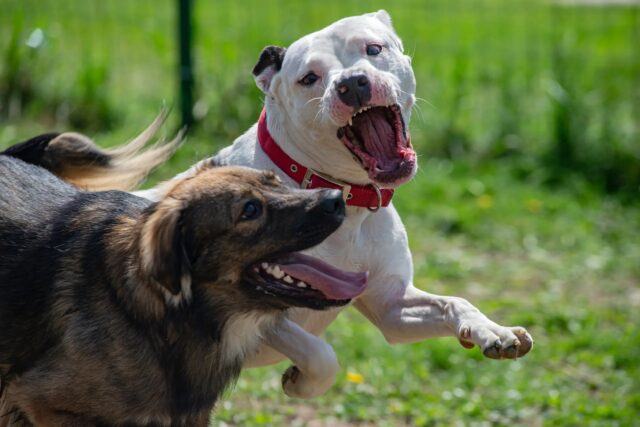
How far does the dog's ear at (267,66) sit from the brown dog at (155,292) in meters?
0.54

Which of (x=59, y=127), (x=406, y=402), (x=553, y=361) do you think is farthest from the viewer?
(x=59, y=127)

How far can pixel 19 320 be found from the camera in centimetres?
436

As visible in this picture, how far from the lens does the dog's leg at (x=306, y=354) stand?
14.6ft

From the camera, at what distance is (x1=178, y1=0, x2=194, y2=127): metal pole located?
951 centimetres

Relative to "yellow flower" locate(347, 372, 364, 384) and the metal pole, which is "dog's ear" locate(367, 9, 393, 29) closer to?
"yellow flower" locate(347, 372, 364, 384)

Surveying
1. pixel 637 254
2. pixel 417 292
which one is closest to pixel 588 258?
pixel 637 254

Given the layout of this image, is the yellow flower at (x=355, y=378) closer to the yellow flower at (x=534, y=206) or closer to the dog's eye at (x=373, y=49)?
the dog's eye at (x=373, y=49)

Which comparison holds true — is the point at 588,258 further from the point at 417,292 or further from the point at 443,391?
the point at 417,292

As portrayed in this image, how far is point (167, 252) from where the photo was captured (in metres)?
3.96

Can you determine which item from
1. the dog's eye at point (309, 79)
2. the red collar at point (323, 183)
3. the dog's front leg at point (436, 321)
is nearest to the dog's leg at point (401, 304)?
the dog's front leg at point (436, 321)

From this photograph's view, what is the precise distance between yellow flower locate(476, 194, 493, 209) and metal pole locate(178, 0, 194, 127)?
236cm

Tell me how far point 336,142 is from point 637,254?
4.30 meters

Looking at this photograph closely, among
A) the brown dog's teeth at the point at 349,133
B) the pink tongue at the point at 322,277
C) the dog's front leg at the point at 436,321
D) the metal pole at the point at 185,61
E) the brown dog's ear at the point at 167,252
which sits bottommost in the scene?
the metal pole at the point at 185,61

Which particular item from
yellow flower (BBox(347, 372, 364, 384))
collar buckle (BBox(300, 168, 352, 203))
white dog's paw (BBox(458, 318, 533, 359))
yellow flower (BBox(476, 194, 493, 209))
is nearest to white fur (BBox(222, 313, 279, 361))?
collar buckle (BBox(300, 168, 352, 203))
